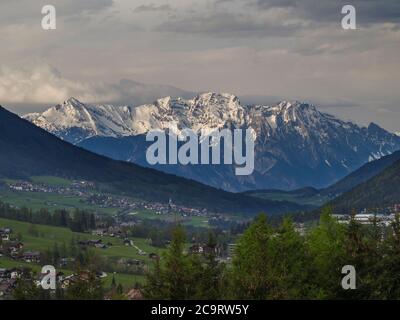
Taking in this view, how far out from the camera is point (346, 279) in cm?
7931

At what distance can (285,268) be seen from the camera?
270ft

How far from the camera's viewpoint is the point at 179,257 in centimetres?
7944

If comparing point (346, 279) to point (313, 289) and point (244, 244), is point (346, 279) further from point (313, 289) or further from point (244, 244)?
point (244, 244)

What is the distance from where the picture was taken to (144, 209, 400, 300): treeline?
3004 inches

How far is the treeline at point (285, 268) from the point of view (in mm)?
76312

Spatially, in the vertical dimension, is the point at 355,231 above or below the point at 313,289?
above
